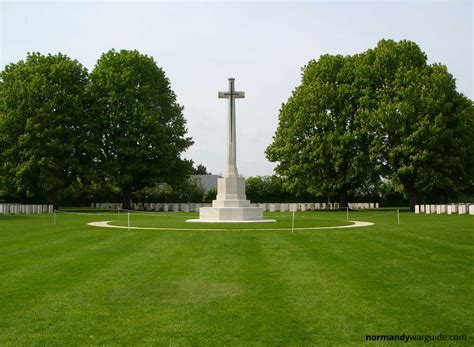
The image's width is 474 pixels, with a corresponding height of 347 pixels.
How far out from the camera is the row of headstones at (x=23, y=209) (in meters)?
40.0

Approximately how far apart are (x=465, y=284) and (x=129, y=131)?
126ft

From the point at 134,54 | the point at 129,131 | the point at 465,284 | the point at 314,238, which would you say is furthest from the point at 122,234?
the point at 134,54

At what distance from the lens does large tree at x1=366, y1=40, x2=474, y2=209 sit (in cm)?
4091

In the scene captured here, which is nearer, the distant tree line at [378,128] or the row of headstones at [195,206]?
the distant tree line at [378,128]

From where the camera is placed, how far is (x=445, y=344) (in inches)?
267

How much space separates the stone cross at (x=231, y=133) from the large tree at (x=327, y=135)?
14.8m

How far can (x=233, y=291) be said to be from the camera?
388 inches

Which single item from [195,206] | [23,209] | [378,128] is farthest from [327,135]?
[23,209]

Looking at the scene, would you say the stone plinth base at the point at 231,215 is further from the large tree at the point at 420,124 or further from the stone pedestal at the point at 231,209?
the large tree at the point at 420,124

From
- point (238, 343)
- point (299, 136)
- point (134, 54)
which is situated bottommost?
point (238, 343)

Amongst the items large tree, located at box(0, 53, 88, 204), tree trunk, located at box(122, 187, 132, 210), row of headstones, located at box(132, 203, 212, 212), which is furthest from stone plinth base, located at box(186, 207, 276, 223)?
tree trunk, located at box(122, 187, 132, 210)

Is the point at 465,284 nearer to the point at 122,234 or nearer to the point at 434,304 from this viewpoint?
the point at 434,304

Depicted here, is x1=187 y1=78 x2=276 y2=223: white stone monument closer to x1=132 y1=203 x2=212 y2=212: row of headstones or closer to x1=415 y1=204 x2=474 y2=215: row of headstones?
x1=415 y1=204 x2=474 y2=215: row of headstones

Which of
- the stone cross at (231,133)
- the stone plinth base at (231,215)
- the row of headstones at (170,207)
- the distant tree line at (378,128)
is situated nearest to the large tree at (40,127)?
the row of headstones at (170,207)
